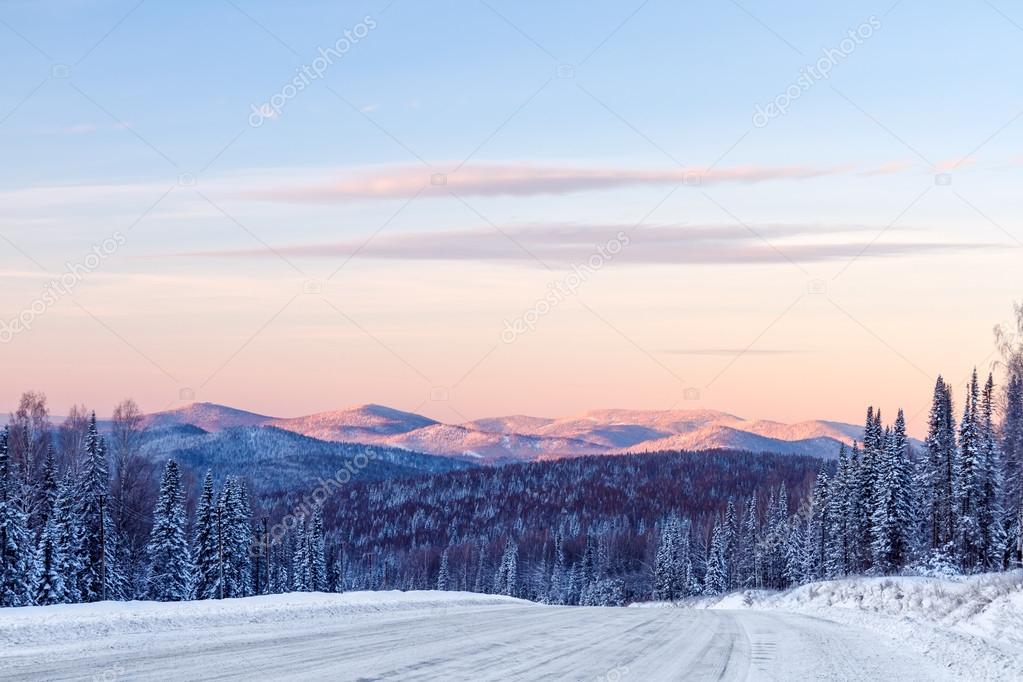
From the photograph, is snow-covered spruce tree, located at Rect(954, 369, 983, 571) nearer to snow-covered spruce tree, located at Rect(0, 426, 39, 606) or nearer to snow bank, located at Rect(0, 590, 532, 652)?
snow bank, located at Rect(0, 590, 532, 652)

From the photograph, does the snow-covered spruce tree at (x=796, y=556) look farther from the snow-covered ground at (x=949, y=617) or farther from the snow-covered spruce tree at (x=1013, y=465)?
the snow-covered ground at (x=949, y=617)

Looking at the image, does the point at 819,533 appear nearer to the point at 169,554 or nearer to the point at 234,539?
the point at 234,539

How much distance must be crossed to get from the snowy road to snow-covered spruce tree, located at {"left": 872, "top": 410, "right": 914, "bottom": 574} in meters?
48.3

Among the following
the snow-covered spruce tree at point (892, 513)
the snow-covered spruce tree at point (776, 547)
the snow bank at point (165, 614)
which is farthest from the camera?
the snow-covered spruce tree at point (776, 547)

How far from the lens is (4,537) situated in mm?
47219

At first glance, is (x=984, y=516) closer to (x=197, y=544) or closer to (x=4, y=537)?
(x=197, y=544)

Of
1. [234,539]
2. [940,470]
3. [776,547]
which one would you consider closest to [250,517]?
[234,539]

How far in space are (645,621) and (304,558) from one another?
5850 cm

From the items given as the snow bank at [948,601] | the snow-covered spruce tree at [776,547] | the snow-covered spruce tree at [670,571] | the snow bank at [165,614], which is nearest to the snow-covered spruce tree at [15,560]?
the snow bank at [165,614]

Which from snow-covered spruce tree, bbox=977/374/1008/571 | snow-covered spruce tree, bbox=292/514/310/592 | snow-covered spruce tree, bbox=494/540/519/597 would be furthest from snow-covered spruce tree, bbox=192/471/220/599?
snow-covered spruce tree, bbox=494/540/519/597

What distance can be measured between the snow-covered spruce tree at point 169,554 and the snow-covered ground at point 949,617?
40787mm

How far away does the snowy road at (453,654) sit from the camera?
13414 mm

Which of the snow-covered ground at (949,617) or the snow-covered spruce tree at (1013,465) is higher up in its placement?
the snow-covered spruce tree at (1013,465)

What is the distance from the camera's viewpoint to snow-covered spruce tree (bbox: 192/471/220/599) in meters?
63.9
